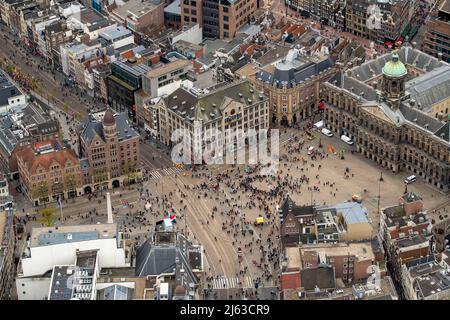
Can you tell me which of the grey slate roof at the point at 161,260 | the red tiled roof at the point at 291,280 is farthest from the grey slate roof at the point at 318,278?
the grey slate roof at the point at 161,260

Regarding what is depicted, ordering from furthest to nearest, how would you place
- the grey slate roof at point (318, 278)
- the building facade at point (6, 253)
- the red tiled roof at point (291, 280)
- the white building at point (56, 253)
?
the building facade at point (6, 253), the white building at point (56, 253), the red tiled roof at point (291, 280), the grey slate roof at point (318, 278)

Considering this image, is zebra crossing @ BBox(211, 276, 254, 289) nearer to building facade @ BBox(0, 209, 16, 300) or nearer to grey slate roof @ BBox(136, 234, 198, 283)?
grey slate roof @ BBox(136, 234, 198, 283)

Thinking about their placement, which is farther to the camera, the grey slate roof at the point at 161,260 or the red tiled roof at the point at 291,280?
the grey slate roof at the point at 161,260

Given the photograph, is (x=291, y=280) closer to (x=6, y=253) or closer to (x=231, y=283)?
(x=231, y=283)

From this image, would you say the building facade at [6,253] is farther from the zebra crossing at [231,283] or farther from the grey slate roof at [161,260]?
the zebra crossing at [231,283]

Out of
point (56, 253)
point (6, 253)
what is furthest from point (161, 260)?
point (6, 253)

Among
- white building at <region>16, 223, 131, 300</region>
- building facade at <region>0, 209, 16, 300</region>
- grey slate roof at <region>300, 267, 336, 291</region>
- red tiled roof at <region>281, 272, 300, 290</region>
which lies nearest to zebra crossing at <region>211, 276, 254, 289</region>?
red tiled roof at <region>281, 272, 300, 290</region>

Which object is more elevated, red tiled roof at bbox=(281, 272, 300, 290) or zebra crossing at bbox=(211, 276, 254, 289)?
Result: red tiled roof at bbox=(281, 272, 300, 290)

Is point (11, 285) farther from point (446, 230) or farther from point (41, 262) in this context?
point (446, 230)
